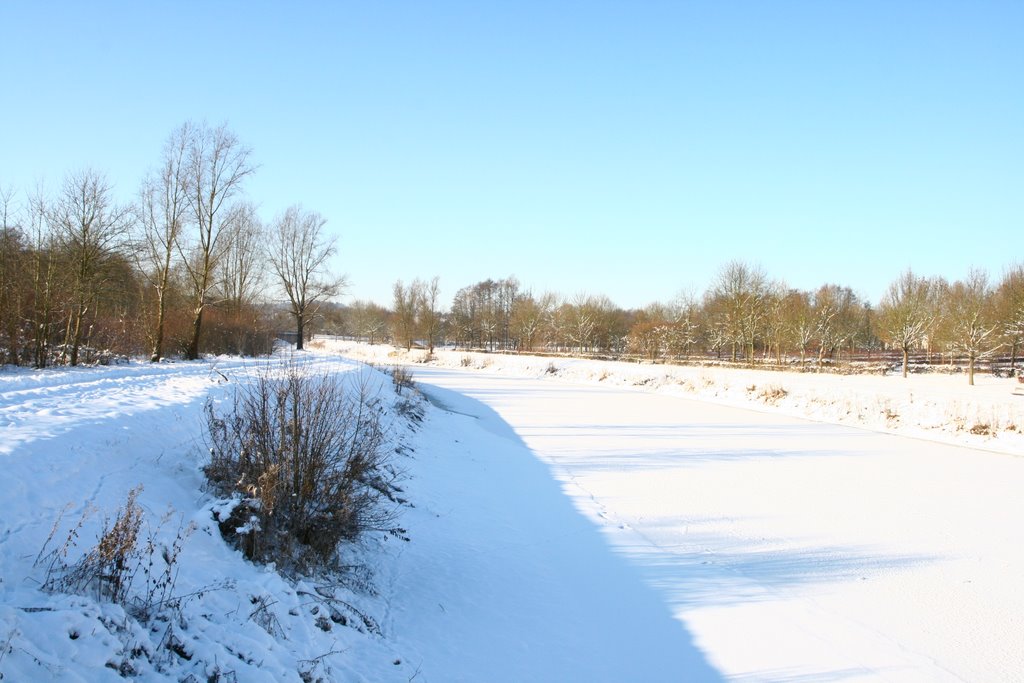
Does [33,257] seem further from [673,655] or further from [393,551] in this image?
[673,655]

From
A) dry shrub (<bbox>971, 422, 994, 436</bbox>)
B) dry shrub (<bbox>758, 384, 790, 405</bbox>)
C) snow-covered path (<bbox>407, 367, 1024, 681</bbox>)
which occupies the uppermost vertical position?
dry shrub (<bbox>758, 384, 790, 405</bbox>)

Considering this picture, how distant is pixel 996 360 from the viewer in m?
37.8

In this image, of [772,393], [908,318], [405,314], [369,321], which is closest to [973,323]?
[908,318]

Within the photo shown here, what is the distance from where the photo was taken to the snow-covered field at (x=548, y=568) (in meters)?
3.82

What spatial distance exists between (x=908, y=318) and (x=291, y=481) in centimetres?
4124

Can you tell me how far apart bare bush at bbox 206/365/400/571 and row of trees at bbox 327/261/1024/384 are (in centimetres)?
3314

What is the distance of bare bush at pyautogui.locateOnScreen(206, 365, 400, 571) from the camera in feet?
17.0

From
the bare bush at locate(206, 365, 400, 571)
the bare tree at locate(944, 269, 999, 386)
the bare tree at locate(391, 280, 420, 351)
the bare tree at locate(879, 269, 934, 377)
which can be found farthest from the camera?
the bare tree at locate(391, 280, 420, 351)

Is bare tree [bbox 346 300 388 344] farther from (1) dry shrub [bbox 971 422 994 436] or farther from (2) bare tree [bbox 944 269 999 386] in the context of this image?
(1) dry shrub [bbox 971 422 994 436]

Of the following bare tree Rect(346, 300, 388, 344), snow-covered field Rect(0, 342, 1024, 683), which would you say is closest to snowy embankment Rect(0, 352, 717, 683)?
snow-covered field Rect(0, 342, 1024, 683)

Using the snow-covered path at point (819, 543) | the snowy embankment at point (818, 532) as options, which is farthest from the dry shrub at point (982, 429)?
the snow-covered path at point (819, 543)

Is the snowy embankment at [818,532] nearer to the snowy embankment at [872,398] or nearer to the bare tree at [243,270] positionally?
the snowy embankment at [872,398]

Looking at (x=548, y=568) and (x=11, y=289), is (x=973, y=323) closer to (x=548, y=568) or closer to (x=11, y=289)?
(x=548, y=568)

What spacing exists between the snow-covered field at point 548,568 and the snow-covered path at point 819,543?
0.04 m
